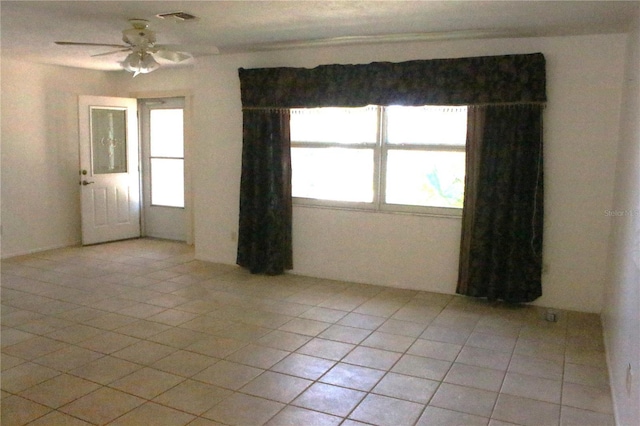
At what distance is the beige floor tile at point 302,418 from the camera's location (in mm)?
2670

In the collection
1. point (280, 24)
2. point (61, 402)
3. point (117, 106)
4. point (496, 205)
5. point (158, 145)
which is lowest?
point (61, 402)

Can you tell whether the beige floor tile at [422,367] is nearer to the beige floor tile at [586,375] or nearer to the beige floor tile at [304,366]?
the beige floor tile at [304,366]

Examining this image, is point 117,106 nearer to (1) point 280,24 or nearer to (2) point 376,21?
(1) point 280,24

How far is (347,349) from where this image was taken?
3.64 meters

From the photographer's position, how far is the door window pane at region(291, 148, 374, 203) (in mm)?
5254

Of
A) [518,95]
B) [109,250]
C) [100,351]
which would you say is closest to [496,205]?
[518,95]

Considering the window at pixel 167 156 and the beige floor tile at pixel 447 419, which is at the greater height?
the window at pixel 167 156

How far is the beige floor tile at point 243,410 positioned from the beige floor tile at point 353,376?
435 mm

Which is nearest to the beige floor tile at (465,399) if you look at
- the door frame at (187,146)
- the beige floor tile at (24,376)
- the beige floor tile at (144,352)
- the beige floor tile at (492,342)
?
the beige floor tile at (492,342)

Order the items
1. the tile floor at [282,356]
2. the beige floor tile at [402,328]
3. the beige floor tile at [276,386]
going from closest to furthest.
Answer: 1. the tile floor at [282,356]
2. the beige floor tile at [276,386]
3. the beige floor tile at [402,328]

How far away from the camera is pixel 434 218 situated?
4914 millimetres

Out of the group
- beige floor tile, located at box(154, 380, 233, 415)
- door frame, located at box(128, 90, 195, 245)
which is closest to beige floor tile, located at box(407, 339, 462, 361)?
beige floor tile, located at box(154, 380, 233, 415)

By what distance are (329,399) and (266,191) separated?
290 centimetres

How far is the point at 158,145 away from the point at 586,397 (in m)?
6.08
